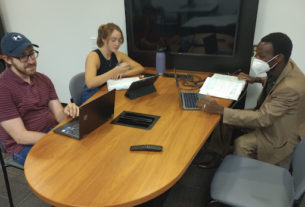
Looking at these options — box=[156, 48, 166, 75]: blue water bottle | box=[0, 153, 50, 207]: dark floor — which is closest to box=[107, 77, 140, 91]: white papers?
box=[156, 48, 166, 75]: blue water bottle

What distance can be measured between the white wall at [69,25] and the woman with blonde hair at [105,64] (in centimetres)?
56

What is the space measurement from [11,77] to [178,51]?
156cm

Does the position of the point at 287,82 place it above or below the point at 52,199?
above

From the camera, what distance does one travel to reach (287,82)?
146cm

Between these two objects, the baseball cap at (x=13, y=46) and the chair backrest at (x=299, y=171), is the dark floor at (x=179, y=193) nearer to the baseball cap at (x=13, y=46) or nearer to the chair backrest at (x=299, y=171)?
the chair backrest at (x=299, y=171)

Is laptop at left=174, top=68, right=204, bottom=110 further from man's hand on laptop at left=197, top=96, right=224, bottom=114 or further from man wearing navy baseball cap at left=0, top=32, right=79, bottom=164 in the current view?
man wearing navy baseball cap at left=0, top=32, right=79, bottom=164

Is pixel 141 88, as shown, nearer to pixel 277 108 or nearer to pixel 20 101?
pixel 20 101

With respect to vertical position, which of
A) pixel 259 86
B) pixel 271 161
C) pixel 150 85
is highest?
pixel 150 85

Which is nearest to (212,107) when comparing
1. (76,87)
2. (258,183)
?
(258,183)

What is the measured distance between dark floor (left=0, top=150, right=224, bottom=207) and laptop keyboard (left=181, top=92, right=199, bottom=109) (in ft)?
2.22

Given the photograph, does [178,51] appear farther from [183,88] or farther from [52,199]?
[52,199]

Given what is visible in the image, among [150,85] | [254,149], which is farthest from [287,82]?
[150,85]

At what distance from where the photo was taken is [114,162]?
3.55ft

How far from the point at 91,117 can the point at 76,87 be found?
2.82 feet
